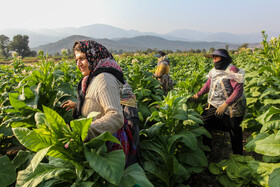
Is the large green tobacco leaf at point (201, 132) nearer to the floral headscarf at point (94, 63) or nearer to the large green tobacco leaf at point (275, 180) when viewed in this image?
the large green tobacco leaf at point (275, 180)

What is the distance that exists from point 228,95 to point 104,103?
103 inches

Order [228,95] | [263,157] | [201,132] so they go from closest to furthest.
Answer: [263,157] < [201,132] < [228,95]

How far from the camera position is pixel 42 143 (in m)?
1.29

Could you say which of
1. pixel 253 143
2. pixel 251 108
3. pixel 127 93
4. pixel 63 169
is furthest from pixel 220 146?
pixel 63 169

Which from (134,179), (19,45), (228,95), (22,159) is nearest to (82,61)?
(134,179)

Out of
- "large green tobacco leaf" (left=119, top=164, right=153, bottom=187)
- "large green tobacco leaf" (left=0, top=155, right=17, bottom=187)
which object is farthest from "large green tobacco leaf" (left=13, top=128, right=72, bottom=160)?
"large green tobacco leaf" (left=0, top=155, right=17, bottom=187)

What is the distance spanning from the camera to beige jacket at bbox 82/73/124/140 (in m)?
1.51

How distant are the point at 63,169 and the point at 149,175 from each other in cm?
142

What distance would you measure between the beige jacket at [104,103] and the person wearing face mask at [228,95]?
7.62 ft

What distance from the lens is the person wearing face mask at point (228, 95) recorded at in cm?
335

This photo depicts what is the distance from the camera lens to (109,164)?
4.02ft

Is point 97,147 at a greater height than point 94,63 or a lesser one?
lesser

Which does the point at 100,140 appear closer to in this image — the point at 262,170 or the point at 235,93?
the point at 262,170

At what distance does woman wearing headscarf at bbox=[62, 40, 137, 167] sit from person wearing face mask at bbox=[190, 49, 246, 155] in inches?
85.3
